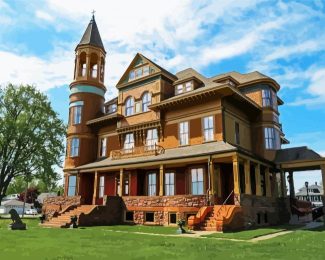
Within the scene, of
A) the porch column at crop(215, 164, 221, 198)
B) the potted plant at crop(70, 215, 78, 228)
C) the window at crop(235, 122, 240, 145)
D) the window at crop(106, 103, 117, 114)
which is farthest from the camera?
the window at crop(106, 103, 117, 114)

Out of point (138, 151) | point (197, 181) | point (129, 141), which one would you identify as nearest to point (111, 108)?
point (129, 141)

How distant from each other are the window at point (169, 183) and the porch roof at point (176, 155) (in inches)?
76.7

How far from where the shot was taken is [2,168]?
1508 inches

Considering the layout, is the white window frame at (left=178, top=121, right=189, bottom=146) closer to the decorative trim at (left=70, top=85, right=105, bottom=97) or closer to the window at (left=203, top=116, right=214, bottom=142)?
the window at (left=203, top=116, right=214, bottom=142)

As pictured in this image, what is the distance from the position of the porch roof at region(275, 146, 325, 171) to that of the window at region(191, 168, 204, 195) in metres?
7.00

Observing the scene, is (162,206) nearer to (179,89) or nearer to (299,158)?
(179,89)

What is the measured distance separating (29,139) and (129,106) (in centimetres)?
1500

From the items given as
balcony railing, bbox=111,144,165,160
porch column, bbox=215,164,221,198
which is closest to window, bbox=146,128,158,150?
balcony railing, bbox=111,144,165,160

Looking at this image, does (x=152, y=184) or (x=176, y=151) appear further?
(x=152, y=184)

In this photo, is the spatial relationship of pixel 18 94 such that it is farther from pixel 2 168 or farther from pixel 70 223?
pixel 70 223

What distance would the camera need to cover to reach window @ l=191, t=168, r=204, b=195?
24330mm

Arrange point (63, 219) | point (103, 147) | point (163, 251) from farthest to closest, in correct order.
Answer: point (103, 147), point (63, 219), point (163, 251)

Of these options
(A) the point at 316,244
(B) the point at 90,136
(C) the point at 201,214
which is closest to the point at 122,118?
(B) the point at 90,136

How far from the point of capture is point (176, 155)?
23.9 metres
